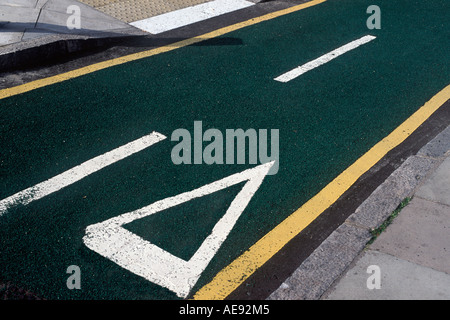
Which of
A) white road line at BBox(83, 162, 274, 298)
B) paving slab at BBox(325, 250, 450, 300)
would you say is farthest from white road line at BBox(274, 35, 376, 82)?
paving slab at BBox(325, 250, 450, 300)

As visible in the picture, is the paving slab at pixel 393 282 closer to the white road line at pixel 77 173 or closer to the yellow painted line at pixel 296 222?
the yellow painted line at pixel 296 222

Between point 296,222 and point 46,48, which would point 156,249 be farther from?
point 46,48

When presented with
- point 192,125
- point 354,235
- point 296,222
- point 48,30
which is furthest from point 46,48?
point 354,235

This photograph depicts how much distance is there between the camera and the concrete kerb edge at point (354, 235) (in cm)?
340

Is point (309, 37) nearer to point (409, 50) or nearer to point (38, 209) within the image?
point (409, 50)

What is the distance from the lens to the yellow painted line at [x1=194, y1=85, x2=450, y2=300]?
136 inches

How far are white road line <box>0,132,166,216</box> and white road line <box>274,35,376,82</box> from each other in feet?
7.67

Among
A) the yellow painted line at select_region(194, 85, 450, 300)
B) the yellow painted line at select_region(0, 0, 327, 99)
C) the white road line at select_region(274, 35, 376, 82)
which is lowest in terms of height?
the yellow painted line at select_region(194, 85, 450, 300)

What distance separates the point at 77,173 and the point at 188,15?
200 inches

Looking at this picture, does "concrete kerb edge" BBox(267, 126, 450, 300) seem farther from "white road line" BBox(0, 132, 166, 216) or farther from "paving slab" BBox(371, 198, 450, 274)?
"white road line" BBox(0, 132, 166, 216)

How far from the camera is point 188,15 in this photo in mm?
8727

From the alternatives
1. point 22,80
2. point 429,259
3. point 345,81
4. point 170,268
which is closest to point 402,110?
point 345,81

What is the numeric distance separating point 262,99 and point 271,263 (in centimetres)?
284

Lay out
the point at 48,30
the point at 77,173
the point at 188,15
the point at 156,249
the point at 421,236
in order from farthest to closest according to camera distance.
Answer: the point at 188,15
the point at 48,30
the point at 77,173
the point at 421,236
the point at 156,249
